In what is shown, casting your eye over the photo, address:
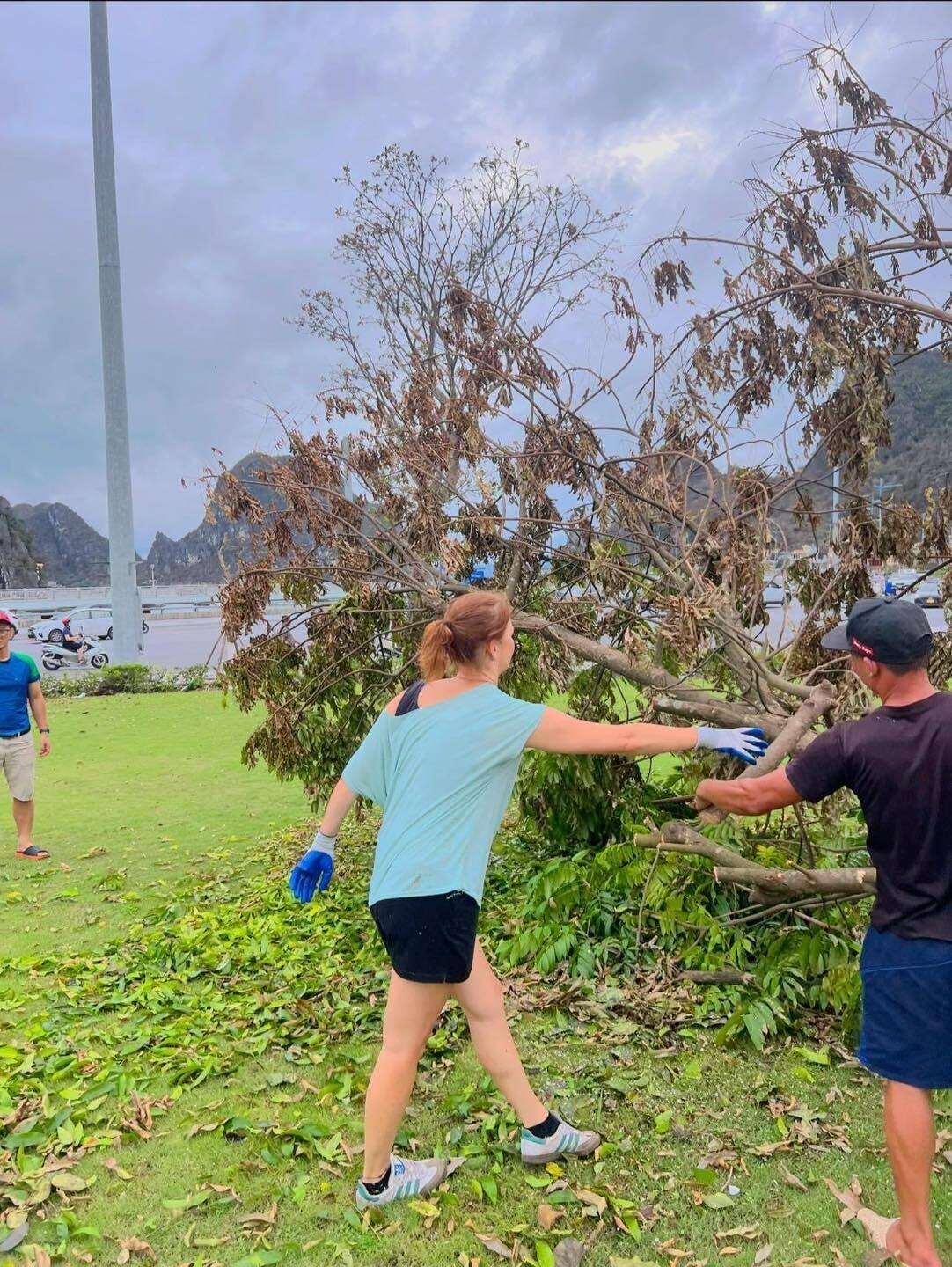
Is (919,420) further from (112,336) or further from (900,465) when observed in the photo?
(112,336)

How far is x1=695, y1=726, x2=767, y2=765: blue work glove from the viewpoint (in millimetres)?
2617

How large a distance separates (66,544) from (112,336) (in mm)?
96802

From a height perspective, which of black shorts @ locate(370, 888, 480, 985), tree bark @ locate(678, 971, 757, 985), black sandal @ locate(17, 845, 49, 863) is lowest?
black sandal @ locate(17, 845, 49, 863)

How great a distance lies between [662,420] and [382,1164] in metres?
4.33

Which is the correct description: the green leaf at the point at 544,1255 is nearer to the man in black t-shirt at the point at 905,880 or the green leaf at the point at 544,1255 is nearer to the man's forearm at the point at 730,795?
the man in black t-shirt at the point at 905,880

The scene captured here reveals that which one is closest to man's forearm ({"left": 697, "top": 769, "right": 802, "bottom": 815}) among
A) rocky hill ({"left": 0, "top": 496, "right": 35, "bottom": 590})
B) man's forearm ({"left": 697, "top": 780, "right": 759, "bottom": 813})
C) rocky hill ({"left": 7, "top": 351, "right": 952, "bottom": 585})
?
man's forearm ({"left": 697, "top": 780, "right": 759, "bottom": 813})

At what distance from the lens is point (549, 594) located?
17.7 feet

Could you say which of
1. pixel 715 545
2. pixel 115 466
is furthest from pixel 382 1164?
pixel 115 466

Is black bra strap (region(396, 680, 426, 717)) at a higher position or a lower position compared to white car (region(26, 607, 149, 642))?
higher

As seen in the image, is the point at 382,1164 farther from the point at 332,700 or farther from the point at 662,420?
the point at 662,420

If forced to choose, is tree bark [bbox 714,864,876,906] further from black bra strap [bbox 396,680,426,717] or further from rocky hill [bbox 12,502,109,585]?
rocky hill [bbox 12,502,109,585]

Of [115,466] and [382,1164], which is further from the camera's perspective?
[115,466]

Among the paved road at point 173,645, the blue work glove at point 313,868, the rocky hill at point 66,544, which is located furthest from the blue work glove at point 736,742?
the rocky hill at point 66,544

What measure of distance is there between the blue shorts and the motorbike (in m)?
20.5
